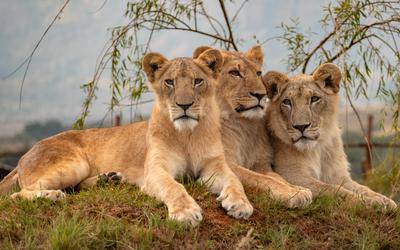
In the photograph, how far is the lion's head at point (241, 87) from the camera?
6246mm

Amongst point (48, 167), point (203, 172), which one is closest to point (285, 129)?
point (203, 172)

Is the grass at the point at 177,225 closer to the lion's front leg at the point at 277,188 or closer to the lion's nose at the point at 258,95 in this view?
the lion's front leg at the point at 277,188

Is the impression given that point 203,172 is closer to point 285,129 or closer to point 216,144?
point 216,144

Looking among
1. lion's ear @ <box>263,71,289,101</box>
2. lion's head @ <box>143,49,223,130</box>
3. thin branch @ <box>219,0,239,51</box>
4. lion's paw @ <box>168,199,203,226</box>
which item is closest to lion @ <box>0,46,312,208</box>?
lion's ear @ <box>263,71,289,101</box>

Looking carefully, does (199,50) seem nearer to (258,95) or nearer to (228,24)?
(258,95)

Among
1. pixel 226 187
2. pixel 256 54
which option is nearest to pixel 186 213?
pixel 226 187

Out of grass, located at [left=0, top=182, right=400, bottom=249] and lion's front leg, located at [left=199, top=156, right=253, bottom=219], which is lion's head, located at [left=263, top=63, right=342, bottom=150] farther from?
lion's front leg, located at [left=199, top=156, right=253, bottom=219]

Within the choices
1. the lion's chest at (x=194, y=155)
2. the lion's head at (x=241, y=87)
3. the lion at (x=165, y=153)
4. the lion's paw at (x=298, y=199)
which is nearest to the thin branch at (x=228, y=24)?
the lion's head at (x=241, y=87)

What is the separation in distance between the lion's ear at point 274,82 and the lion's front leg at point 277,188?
0.89 metres

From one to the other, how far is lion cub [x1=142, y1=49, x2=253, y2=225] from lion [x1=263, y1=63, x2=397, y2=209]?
2.32 feet

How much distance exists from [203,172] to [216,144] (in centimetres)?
27

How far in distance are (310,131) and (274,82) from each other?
2.12 feet

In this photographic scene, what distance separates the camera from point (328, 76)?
6.57 m

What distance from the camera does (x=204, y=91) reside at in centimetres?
580
